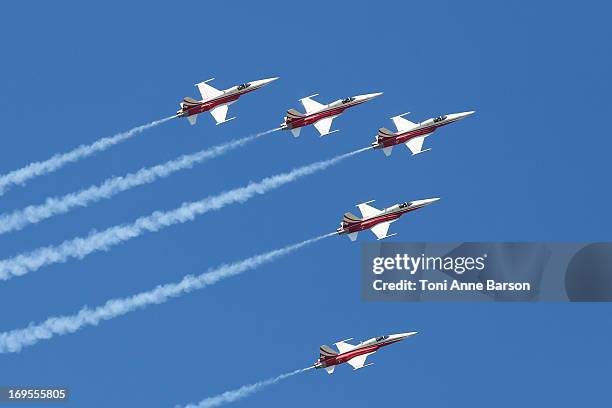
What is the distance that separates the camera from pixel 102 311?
19738 cm

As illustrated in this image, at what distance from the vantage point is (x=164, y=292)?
7825 inches

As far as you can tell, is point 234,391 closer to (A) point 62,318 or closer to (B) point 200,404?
(B) point 200,404

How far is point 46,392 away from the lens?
198 meters

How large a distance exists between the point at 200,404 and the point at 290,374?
892 cm

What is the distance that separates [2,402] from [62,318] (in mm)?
9392

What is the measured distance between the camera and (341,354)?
200m

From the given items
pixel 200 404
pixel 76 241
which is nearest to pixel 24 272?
pixel 76 241

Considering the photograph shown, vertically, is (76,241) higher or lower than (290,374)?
higher

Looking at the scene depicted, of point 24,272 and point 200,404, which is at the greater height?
point 24,272

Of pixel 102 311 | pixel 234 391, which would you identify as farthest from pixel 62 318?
pixel 234 391

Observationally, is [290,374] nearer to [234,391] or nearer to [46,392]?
[234,391]

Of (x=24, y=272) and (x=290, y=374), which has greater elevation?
(x=24, y=272)

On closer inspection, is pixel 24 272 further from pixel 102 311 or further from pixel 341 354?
pixel 341 354

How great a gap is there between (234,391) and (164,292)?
11.3 m
